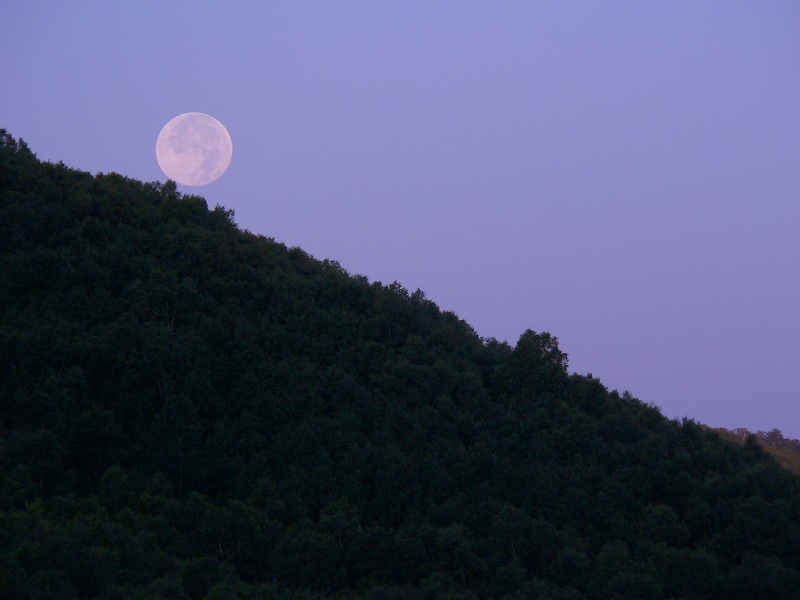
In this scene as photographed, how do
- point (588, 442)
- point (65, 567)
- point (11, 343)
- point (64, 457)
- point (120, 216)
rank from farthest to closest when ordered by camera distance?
point (120, 216) → point (588, 442) → point (11, 343) → point (64, 457) → point (65, 567)

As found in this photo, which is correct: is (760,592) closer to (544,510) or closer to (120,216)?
(544,510)

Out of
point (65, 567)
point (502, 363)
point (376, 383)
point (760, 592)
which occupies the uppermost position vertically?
point (502, 363)

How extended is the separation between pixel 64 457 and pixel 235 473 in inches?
196

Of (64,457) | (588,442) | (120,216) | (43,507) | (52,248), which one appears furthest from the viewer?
(120,216)

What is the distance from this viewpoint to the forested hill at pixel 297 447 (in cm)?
1978

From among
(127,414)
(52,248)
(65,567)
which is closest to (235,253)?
(52,248)

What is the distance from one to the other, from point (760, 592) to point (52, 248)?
1020 inches

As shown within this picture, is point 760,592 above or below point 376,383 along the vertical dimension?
below

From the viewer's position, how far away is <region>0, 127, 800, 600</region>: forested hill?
779 inches

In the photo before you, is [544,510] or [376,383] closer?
[544,510]

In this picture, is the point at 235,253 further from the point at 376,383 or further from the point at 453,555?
the point at 453,555

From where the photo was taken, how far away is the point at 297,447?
25.2 meters

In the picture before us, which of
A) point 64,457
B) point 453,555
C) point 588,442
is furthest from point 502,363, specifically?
point 64,457

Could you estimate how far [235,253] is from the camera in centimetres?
3266
